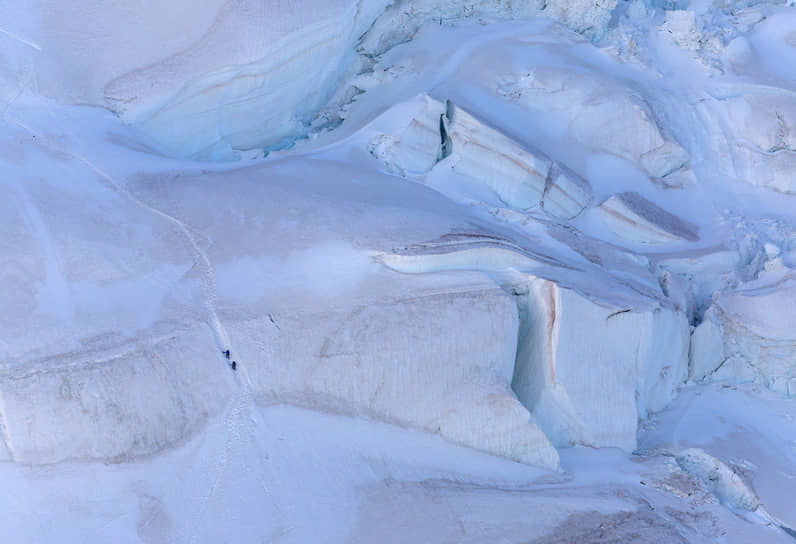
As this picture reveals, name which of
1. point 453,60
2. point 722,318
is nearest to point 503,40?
point 453,60

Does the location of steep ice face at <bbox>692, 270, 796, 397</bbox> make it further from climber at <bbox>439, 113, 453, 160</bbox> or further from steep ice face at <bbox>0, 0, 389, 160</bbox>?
steep ice face at <bbox>0, 0, 389, 160</bbox>

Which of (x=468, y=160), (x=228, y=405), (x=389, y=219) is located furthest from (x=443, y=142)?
(x=228, y=405)

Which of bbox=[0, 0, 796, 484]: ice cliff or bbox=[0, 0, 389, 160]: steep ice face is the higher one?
bbox=[0, 0, 389, 160]: steep ice face

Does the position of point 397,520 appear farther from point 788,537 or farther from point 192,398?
point 788,537

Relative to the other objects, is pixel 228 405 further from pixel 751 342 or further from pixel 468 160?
pixel 751 342

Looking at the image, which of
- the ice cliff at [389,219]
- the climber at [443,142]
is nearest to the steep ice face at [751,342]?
the ice cliff at [389,219]

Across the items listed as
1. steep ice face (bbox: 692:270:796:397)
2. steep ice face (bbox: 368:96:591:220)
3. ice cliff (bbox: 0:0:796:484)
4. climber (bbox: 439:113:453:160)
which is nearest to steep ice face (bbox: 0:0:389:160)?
ice cliff (bbox: 0:0:796:484)

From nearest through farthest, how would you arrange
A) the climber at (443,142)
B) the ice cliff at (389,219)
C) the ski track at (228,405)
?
1. the ski track at (228,405)
2. the ice cliff at (389,219)
3. the climber at (443,142)

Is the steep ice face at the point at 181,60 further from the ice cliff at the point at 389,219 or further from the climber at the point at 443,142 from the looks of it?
the climber at the point at 443,142
